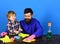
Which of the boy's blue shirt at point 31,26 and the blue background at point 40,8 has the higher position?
the blue background at point 40,8

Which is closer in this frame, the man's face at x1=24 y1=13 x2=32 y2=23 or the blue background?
the man's face at x1=24 y1=13 x2=32 y2=23

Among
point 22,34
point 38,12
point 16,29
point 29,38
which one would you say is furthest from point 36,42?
point 38,12

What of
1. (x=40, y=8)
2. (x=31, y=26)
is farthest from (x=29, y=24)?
(x=40, y=8)

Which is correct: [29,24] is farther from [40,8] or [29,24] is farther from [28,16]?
[40,8]

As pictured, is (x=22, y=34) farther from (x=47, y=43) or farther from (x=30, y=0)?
(x=30, y=0)

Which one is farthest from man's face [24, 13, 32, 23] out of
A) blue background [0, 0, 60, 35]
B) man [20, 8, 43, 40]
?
blue background [0, 0, 60, 35]

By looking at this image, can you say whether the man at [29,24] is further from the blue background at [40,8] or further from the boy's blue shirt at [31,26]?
the blue background at [40,8]

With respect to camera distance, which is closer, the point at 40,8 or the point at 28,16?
the point at 28,16

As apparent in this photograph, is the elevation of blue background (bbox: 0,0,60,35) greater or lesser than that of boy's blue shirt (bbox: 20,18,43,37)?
greater

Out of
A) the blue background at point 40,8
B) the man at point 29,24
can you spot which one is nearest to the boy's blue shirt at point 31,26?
the man at point 29,24

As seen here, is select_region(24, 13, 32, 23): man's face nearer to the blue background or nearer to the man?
the man

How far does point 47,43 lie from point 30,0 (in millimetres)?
810

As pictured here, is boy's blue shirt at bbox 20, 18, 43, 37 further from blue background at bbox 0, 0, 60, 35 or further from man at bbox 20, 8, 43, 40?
blue background at bbox 0, 0, 60, 35

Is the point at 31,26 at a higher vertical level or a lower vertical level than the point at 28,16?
lower
